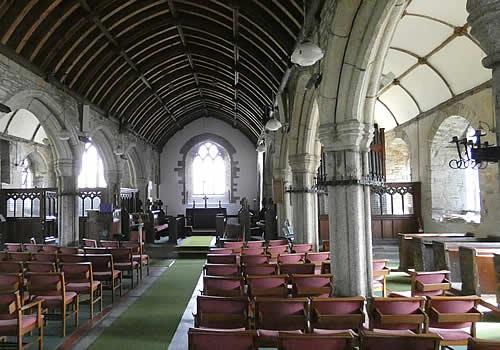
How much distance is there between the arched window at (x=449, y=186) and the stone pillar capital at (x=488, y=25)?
8033 millimetres

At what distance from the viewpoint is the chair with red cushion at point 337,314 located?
10.2ft

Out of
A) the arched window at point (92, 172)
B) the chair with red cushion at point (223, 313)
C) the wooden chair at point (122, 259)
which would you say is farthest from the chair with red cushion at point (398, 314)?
the arched window at point (92, 172)

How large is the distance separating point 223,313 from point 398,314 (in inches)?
51.3

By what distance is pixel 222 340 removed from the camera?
2344 mm

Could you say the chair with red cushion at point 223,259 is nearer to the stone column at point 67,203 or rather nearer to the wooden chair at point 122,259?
the wooden chair at point 122,259

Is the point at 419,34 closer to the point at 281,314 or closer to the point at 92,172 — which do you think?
the point at 281,314

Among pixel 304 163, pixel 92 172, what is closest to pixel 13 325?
pixel 304 163

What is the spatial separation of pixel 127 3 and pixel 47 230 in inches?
296

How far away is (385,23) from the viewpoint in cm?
425

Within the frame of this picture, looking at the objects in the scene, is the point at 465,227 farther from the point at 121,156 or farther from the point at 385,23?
the point at 121,156

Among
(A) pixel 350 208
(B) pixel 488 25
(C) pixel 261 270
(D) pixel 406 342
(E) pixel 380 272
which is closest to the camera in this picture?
(B) pixel 488 25

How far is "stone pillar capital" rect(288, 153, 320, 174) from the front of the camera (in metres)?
8.15

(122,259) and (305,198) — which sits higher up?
(305,198)

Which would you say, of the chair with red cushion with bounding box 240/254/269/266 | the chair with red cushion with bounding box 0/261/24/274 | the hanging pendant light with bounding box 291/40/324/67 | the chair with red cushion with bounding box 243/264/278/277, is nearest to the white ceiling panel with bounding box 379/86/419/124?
the chair with red cushion with bounding box 240/254/269/266
